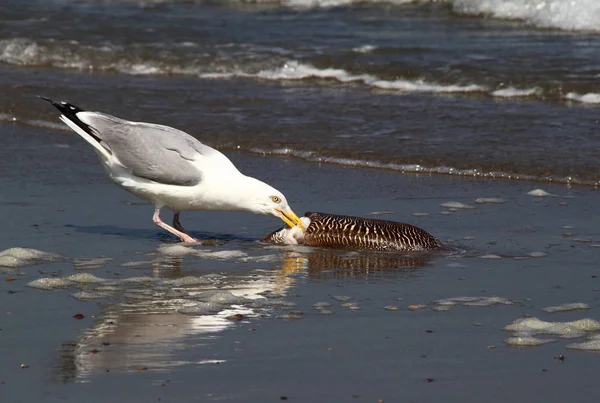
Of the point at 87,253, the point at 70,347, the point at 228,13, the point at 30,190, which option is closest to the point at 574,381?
the point at 70,347

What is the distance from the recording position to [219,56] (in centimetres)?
1526

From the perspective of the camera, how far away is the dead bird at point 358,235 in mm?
6953

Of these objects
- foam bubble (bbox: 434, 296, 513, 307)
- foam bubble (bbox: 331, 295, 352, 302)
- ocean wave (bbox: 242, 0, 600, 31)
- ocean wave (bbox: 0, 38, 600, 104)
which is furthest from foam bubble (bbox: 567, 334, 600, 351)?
ocean wave (bbox: 242, 0, 600, 31)

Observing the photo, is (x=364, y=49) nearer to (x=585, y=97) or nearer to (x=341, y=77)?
(x=341, y=77)

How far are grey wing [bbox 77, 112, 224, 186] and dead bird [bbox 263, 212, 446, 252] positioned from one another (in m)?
0.69

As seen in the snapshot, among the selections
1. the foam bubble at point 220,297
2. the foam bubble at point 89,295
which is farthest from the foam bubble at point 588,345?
the foam bubble at point 89,295

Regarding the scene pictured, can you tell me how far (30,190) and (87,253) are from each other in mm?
1839

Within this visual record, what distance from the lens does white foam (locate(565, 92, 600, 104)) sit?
466 inches

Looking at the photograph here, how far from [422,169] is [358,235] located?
8.10 feet

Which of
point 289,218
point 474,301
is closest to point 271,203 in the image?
point 289,218

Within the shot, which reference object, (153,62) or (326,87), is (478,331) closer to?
(326,87)

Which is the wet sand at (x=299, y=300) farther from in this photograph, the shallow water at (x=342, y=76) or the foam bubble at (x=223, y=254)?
the shallow water at (x=342, y=76)

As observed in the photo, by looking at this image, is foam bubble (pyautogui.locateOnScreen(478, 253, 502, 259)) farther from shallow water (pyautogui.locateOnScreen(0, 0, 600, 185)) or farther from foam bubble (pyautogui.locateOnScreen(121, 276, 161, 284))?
shallow water (pyautogui.locateOnScreen(0, 0, 600, 185))

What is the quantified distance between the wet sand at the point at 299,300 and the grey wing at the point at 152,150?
0.43 meters
